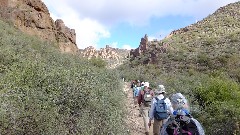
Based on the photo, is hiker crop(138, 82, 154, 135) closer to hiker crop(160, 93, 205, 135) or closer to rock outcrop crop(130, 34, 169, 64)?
hiker crop(160, 93, 205, 135)

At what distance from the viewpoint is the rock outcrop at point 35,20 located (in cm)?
2836

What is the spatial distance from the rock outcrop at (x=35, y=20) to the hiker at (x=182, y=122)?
23587 millimetres

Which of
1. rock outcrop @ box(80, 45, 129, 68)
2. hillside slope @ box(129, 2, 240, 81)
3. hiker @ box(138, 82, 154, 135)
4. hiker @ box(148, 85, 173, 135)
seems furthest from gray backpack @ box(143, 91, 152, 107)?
rock outcrop @ box(80, 45, 129, 68)

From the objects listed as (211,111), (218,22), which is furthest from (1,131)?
(218,22)

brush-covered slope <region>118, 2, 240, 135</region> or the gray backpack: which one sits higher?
brush-covered slope <region>118, 2, 240, 135</region>

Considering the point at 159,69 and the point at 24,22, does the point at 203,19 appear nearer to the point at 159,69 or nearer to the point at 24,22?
the point at 159,69

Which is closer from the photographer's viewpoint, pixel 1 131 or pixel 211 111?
pixel 1 131

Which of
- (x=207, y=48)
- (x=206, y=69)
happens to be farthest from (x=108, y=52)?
(x=206, y=69)

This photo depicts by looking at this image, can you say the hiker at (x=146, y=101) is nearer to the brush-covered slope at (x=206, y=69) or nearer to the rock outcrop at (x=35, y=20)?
the brush-covered slope at (x=206, y=69)

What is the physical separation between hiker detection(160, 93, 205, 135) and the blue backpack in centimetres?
387

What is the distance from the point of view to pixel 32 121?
7.01 m

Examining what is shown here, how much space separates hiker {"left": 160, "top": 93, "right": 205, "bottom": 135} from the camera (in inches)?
201

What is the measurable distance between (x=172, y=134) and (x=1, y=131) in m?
3.09

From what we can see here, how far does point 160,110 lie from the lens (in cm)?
926
